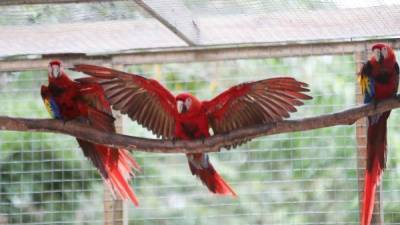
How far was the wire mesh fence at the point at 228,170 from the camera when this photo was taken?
121 inches

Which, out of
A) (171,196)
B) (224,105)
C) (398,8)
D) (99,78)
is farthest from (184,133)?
(171,196)

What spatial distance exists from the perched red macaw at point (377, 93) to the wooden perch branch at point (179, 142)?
0.49 feet

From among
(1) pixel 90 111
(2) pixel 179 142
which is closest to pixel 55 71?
(1) pixel 90 111

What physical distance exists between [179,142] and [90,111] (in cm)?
43

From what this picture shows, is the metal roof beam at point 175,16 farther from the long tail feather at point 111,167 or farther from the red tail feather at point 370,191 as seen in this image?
the red tail feather at point 370,191

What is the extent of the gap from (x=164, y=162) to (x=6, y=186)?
696 millimetres

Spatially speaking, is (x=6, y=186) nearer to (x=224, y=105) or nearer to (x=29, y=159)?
(x=29, y=159)

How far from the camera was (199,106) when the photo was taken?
8.02 ft

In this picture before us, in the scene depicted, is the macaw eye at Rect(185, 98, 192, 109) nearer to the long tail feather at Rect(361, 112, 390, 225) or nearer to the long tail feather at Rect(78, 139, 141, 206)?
the long tail feather at Rect(78, 139, 141, 206)

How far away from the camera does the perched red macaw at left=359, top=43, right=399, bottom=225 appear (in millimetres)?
2338

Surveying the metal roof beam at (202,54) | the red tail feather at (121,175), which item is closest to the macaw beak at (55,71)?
the metal roof beam at (202,54)

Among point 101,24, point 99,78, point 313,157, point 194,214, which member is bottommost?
point 194,214

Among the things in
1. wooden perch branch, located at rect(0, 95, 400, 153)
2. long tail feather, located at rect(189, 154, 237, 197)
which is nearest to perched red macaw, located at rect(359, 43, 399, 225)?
wooden perch branch, located at rect(0, 95, 400, 153)

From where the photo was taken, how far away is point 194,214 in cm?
357
